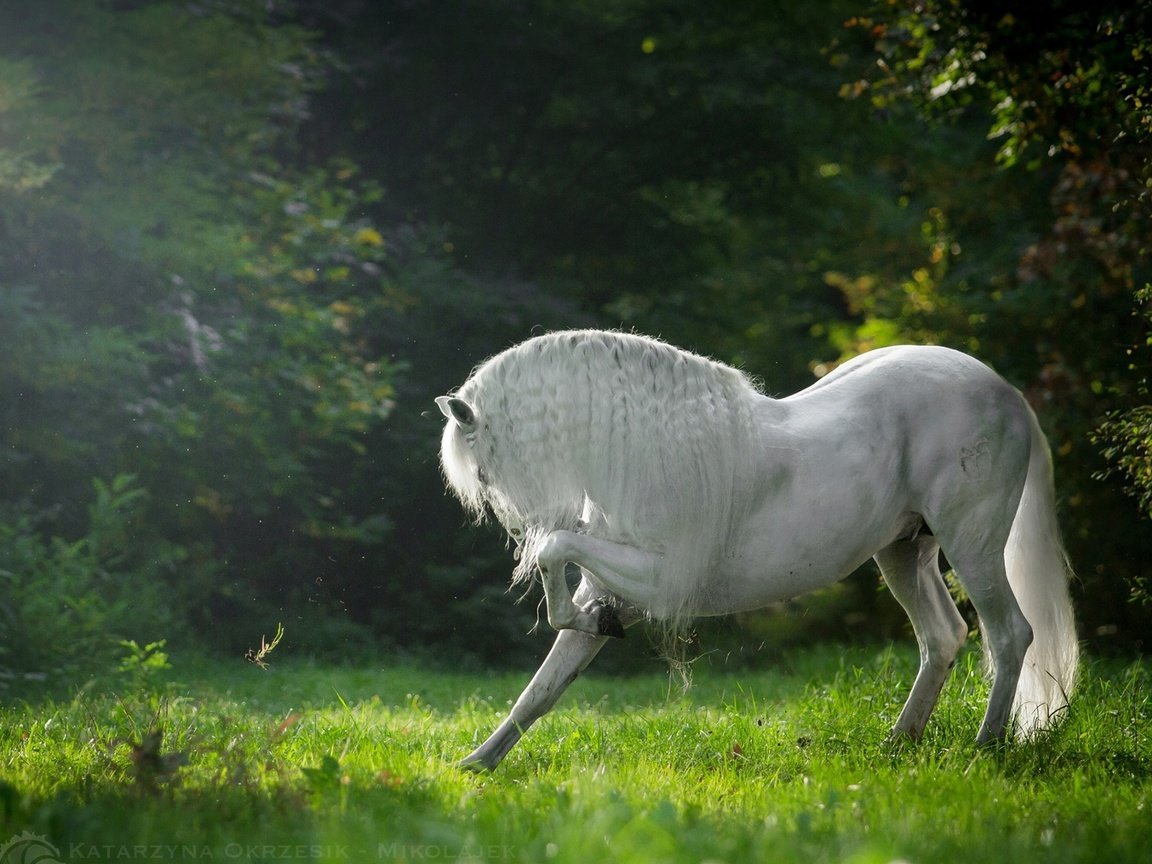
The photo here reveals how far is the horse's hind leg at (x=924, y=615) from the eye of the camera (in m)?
4.85

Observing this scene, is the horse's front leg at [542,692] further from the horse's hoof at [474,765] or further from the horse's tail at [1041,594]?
the horse's tail at [1041,594]

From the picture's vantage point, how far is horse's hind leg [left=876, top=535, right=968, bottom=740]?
4.85 meters

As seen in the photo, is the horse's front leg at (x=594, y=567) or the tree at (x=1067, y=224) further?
the tree at (x=1067, y=224)

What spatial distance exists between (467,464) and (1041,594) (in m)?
2.46

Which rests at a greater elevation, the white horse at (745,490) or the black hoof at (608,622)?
the white horse at (745,490)

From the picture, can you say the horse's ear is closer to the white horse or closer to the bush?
the white horse

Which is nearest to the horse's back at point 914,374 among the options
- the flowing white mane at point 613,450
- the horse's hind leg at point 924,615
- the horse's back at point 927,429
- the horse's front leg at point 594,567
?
the horse's back at point 927,429

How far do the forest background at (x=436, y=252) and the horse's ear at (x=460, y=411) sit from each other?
292 cm

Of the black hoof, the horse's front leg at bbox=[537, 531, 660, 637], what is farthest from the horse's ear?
the black hoof

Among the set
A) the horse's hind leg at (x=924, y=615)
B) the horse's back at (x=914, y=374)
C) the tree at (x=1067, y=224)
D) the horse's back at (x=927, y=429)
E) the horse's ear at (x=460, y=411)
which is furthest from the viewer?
the tree at (x=1067, y=224)

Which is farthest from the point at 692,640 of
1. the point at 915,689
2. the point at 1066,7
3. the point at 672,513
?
the point at 1066,7

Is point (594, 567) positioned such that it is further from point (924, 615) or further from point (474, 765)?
point (924, 615)

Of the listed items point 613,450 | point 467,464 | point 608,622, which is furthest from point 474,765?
point 613,450

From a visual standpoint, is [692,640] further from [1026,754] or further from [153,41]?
[153,41]
